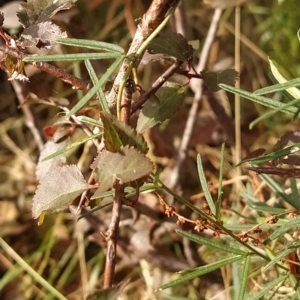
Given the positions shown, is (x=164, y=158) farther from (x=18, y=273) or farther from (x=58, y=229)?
(x=18, y=273)

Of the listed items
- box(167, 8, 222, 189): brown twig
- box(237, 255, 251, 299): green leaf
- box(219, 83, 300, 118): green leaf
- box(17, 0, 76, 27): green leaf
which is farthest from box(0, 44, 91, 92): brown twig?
box(167, 8, 222, 189): brown twig

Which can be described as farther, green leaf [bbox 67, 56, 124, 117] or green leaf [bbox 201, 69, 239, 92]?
green leaf [bbox 201, 69, 239, 92]

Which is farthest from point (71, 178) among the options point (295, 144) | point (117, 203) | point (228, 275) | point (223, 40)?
point (223, 40)

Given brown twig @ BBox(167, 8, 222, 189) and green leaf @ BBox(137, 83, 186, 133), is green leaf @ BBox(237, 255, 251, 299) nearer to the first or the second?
green leaf @ BBox(137, 83, 186, 133)

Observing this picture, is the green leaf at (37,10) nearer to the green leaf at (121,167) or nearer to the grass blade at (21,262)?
the green leaf at (121,167)

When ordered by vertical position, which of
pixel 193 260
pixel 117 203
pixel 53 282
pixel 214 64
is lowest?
pixel 53 282

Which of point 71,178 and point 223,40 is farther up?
point 71,178
